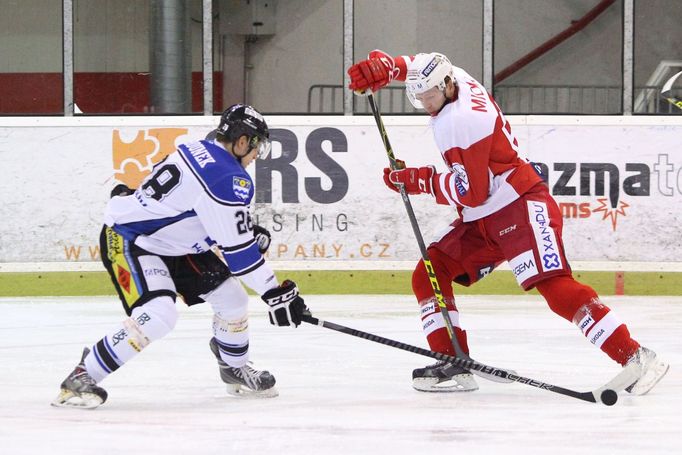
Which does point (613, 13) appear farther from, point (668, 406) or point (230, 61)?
point (668, 406)

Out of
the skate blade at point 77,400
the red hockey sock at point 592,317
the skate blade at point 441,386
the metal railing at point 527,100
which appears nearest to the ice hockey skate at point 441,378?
the skate blade at point 441,386

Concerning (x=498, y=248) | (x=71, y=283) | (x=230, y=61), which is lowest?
(x=71, y=283)

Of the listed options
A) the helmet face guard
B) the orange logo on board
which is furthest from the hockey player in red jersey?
the orange logo on board

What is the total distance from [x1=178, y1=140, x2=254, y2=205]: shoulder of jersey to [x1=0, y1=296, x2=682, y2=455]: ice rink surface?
0.61m

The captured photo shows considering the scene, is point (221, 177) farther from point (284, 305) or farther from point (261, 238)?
point (284, 305)

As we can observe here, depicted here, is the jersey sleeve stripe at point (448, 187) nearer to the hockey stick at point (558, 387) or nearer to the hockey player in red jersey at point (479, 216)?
the hockey player in red jersey at point (479, 216)

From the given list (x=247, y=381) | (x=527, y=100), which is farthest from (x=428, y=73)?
(x=527, y=100)

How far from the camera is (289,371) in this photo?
3967mm

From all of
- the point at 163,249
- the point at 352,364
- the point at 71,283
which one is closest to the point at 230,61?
→ the point at 71,283

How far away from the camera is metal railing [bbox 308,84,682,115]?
7.38 meters

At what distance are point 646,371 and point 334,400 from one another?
0.93 meters

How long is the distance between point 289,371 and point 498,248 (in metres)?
0.88

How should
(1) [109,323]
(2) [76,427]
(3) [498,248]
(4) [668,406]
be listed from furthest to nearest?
1. (1) [109,323]
2. (3) [498,248]
3. (4) [668,406]
4. (2) [76,427]

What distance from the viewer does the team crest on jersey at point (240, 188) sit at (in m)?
3.17
